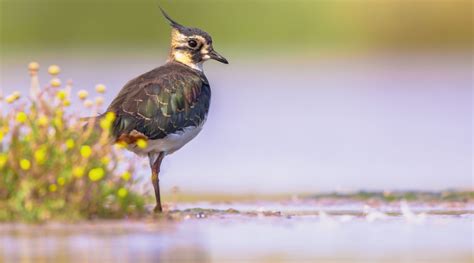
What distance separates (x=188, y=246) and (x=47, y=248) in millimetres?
1337

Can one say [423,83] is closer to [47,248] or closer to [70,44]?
[70,44]

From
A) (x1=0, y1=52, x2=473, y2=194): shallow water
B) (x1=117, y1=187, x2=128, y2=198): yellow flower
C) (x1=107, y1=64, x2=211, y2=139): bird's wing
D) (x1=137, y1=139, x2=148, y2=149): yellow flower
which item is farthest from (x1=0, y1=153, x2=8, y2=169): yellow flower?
(x1=107, y1=64, x2=211, y2=139): bird's wing

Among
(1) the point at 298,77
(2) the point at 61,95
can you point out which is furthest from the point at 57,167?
(1) the point at 298,77

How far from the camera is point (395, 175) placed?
68.3ft

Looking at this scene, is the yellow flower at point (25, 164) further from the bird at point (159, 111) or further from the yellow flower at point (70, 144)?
the bird at point (159, 111)

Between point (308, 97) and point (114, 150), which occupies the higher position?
point (308, 97)

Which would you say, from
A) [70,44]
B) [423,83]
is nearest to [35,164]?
[423,83]

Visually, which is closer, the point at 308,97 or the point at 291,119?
the point at 291,119

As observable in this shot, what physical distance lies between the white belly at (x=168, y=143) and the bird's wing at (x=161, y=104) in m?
0.07

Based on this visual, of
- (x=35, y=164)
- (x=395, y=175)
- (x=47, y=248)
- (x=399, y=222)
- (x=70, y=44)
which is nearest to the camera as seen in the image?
(x=47, y=248)

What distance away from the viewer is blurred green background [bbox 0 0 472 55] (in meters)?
44.2

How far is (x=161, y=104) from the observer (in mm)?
15930

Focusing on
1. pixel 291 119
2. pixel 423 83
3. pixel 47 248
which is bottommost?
pixel 47 248

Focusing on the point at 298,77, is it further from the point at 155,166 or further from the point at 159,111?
the point at 159,111
